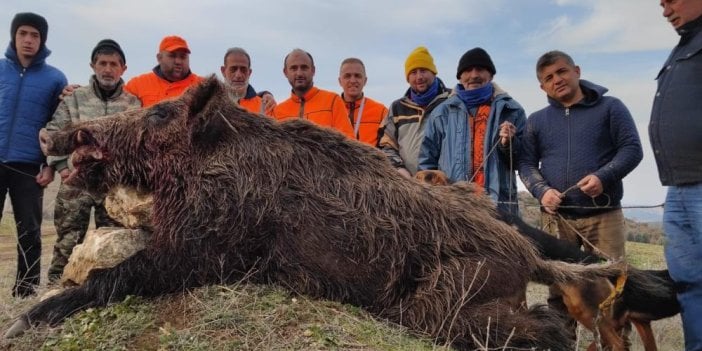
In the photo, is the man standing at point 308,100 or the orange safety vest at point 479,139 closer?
the orange safety vest at point 479,139

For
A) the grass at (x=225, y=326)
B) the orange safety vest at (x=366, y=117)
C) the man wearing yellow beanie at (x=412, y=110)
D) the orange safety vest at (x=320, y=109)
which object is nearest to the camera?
the grass at (x=225, y=326)

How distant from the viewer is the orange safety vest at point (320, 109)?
658 cm

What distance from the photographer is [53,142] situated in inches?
158

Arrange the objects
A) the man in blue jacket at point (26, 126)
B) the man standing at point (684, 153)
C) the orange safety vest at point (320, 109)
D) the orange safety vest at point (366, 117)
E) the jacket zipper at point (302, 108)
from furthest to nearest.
A: the orange safety vest at point (366, 117), the jacket zipper at point (302, 108), the orange safety vest at point (320, 109), the man in blue jacket at point (26, 126), the man standing at point (684, 153)

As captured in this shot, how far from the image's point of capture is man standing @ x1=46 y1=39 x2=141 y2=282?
19.1 feet

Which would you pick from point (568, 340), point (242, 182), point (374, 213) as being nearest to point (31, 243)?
point (242, 182)

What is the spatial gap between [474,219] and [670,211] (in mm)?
1454

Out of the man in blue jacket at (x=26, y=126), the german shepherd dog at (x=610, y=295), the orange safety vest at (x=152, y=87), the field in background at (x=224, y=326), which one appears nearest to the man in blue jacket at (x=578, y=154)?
the german shepherd dog at (x=610, y=295)

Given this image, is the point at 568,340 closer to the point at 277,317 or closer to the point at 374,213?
the point at 374,213

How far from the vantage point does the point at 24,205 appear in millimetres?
6059

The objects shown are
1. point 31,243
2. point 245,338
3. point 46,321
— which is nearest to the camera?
point 245,338

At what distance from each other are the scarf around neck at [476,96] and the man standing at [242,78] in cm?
247

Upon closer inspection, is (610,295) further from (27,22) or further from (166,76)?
(27,22)

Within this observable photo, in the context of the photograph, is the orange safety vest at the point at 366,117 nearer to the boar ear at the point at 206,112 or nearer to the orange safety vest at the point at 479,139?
the orange safety vest at the point at 479,139
